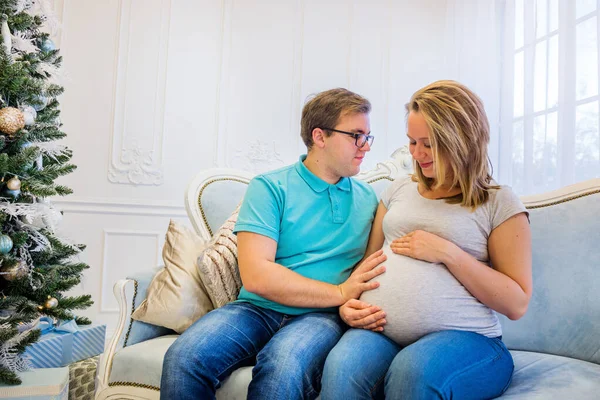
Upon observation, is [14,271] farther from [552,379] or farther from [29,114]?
[552,379]

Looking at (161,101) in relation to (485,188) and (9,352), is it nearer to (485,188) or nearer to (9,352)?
(9,352)

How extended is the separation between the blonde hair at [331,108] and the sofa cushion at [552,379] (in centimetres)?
89

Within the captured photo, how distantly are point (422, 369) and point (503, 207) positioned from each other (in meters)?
0.51

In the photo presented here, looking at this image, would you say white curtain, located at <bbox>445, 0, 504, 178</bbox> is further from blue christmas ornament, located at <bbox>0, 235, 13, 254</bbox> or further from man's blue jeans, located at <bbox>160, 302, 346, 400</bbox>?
blue christmas ornament, located at <bbox>0, 235, 13, 254</bbox>

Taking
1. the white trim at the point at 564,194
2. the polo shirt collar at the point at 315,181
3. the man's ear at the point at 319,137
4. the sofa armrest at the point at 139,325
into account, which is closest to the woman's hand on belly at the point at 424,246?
the polo shirt collar at the point at 315,181

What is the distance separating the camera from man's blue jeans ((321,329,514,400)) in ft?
3.78

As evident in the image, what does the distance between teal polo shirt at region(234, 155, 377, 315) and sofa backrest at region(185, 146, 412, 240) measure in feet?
1.30

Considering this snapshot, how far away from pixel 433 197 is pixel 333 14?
108 inches

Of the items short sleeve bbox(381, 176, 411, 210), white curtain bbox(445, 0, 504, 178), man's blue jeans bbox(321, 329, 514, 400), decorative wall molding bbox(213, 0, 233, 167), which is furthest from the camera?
decorative wall molding bbox(213, 0, 233, 167)

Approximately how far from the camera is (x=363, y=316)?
1407mm

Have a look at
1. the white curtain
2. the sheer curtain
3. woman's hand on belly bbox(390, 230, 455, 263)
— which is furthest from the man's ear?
the white curtain

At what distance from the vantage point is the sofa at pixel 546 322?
1.51 m

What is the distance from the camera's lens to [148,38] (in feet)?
11.9

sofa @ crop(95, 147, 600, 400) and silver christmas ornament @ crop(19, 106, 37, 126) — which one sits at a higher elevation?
silver christmas ornament @ crop(19, 106, 37, 126)
